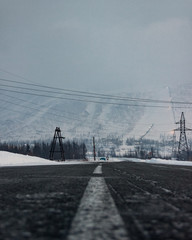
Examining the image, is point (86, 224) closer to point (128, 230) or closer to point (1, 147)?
point (128, 230)

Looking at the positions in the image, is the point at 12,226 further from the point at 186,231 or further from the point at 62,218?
the point at 186,231

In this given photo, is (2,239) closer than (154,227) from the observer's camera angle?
Yes

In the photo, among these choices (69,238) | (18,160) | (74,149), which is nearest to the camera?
(69,238)

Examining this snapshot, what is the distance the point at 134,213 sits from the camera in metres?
1.21

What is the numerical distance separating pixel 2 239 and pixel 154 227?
0.55 m

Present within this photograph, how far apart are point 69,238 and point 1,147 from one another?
135111 mm

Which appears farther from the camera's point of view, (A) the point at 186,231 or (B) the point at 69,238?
(A) the point at 186,231

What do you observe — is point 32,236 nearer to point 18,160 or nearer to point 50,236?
point 50,236

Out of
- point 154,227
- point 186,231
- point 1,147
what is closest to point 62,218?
point 154,227

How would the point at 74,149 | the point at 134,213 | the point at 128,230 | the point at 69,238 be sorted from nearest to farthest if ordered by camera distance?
the point at 69,238 → the point at 128,230 → the point at 134,213 → the point at 74,149

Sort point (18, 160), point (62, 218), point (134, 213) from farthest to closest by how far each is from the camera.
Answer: point (18, 160) → point (134, 213) → point (62, 218)

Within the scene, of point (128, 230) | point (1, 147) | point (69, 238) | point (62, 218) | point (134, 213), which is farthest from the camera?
point (1, 147)

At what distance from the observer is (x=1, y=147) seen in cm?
12569

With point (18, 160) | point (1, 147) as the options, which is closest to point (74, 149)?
point (1, 147)
